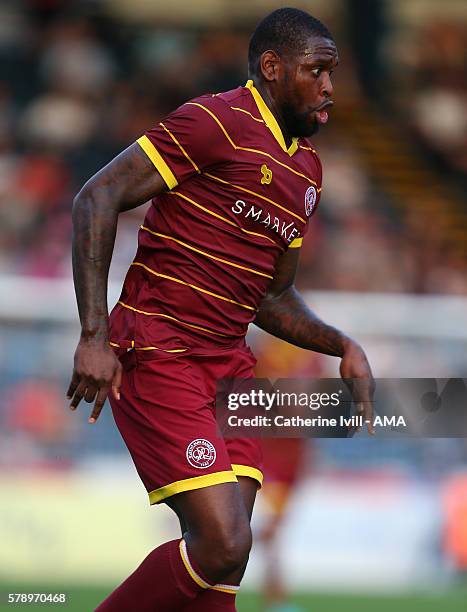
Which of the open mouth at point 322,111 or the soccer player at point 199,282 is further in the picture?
the open mouth at point 322,111

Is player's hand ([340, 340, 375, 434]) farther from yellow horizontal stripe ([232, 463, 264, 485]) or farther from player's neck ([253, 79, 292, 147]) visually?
player's neck ([253, 79, 292, 147])

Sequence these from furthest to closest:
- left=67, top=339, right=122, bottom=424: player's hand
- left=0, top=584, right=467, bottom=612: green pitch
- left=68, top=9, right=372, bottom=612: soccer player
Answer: left=0, top=584, right=467, bottom=612: green pitch
left=68, top=9, right=372, bottom=612: soccer player
left=67, top=339, right=122, bottom=424: player's hand

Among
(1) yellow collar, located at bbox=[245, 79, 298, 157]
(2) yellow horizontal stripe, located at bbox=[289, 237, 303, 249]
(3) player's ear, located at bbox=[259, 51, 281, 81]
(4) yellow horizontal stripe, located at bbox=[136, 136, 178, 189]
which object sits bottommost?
(2) yellow horizontal stripe, located at bbox=[289, 237, 303, 249]

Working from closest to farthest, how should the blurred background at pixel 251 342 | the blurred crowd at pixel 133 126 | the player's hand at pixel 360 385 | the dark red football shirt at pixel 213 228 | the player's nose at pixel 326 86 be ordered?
1. the dark red football shirt at pixel 213 228
2. the player's nose at pixel 326 86
3. the player's hand at pixel 360 385
4. the blurred background at pixel 251 342
5. the blurred crowd at pixel 133 126

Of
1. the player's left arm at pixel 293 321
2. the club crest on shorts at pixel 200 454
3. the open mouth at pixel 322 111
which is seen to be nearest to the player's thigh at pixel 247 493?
the club crest on shorts at pixel 200 454

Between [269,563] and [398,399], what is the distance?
150 inches

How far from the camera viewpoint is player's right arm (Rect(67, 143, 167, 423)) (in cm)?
405

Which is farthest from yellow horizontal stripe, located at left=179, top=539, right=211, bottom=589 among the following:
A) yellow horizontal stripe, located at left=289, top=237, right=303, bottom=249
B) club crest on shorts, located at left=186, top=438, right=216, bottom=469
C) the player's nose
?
the player's nose

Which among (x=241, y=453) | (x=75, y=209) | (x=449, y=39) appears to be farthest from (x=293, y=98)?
(x=449, y=39)

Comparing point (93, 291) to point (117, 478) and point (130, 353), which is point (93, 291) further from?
point (117, 478)

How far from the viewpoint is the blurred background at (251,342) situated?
8188 mm

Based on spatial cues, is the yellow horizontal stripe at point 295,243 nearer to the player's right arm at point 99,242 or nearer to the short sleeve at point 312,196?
the short sleeve at point 312,196

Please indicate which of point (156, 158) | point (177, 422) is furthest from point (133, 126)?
point (177, 422)

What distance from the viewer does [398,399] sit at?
4375 mm
